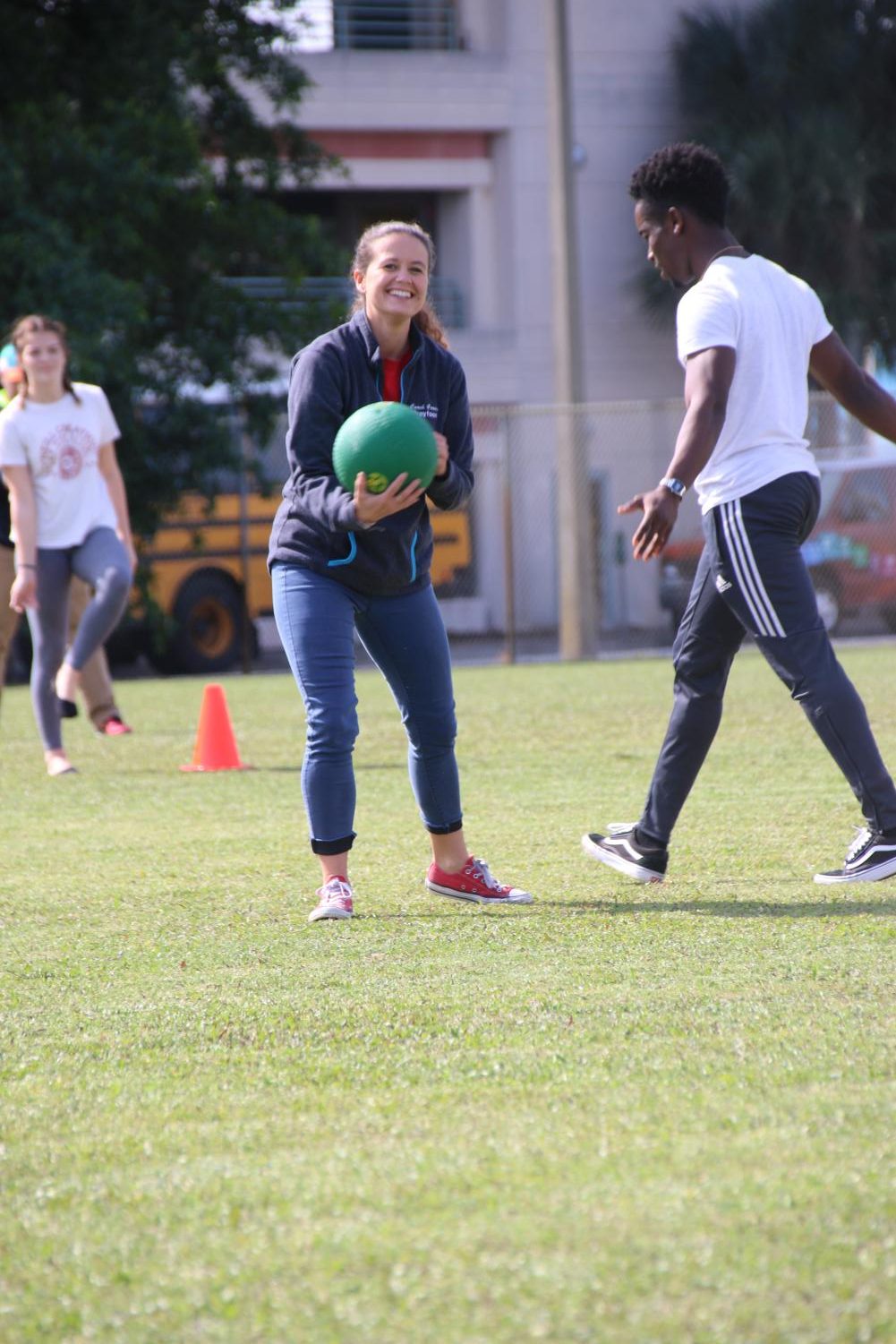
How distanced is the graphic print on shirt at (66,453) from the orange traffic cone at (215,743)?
48.1 inches

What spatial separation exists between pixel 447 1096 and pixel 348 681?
1985 mm

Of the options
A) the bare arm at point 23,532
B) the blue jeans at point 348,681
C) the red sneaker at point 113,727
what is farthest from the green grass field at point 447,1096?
the red sneaker at point 113,727

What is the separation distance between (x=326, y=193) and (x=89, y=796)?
22.9m

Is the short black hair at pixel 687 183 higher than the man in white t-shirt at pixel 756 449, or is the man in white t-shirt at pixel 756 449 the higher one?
the short black hair at pixel 687 183

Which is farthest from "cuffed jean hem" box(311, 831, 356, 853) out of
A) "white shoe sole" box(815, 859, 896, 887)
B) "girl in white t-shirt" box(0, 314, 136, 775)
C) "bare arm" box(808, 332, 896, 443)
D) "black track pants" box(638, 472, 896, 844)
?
"girl in white t-shirt" box(0, 314, 136, 775)

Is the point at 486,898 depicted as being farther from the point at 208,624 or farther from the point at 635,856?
the point at 208,624

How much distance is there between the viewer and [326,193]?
29219mm

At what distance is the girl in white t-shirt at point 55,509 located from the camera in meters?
8.33

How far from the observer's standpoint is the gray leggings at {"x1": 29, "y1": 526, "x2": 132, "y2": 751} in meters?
8.54

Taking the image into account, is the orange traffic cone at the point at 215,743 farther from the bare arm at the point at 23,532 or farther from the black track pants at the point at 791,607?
the black track pants at the point at 791,607

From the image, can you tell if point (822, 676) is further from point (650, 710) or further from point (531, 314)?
point (531, 314)

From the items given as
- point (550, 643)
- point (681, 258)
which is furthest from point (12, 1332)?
point (550, 643)

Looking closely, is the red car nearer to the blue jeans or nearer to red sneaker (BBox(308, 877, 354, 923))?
the blue jeans

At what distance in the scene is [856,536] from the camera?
64.8 feet
